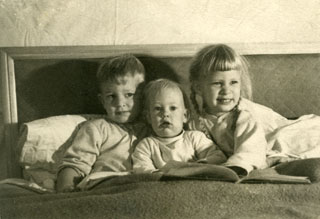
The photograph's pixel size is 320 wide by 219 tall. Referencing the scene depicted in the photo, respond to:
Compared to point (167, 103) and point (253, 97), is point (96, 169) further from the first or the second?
point (253, 97)

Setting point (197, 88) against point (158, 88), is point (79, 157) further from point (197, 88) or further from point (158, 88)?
point (197, 88)

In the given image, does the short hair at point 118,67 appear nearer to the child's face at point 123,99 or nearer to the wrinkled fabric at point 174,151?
the child's face at point 123,99

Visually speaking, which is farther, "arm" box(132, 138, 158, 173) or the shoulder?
the shoulder

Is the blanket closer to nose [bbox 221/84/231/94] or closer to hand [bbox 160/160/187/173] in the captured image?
hand [bbox 160/160/187/173]

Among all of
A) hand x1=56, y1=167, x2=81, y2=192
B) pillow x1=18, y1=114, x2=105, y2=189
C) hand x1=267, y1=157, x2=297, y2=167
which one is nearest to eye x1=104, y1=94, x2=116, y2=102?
pillow x1=18, y1=114, x2=105, y2=189

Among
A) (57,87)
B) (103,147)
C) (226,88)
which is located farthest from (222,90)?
(57,87)

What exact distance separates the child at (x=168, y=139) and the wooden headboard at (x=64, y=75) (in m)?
0.12

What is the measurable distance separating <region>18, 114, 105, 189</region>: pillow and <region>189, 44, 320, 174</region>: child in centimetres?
33

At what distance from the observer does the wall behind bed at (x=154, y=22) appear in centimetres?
125

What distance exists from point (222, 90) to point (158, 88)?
170 mm

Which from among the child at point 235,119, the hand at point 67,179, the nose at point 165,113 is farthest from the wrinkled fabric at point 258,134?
the hand at point 67,179

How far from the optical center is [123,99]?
121 cm

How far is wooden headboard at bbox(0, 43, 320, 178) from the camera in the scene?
4.16ft

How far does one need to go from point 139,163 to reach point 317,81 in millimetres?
611
